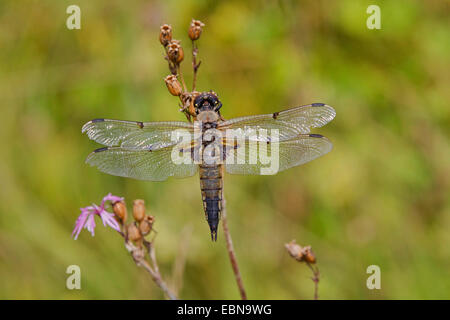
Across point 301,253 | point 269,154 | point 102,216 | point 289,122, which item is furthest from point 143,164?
point 301,253

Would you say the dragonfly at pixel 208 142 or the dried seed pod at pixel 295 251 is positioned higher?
the dragonfly at pixel 208 142

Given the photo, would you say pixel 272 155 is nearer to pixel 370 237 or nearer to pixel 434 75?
pixel 370 237

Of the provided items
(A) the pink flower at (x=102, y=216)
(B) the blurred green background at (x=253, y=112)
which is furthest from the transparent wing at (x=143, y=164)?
(B) the blurred green background at (x=253, y=112)

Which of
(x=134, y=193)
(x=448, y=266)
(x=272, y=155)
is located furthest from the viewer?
(x=134, y=193)

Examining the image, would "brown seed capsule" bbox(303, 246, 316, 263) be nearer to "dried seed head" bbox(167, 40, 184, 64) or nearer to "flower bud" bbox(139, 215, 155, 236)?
"flower bud" bbox(139, 215, 155, 236)

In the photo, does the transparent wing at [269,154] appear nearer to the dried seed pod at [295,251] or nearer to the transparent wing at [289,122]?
the transparent wing at [289,122]

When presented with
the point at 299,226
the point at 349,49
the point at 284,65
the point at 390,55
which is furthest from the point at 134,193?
the point at 390,55

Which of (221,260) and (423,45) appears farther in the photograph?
(423,45)
